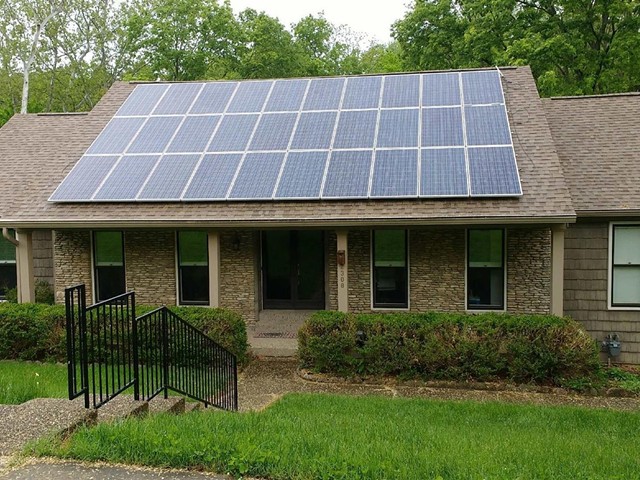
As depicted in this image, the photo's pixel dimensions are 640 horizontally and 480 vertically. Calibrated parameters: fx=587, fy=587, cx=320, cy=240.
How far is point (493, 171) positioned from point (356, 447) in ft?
23.8

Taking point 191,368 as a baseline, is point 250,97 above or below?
above

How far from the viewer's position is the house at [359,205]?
35.7 feet

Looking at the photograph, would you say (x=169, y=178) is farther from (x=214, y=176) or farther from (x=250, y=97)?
(x=250, y=97)

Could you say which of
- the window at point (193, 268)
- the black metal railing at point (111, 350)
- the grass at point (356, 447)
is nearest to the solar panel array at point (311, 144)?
the window at point (193, 268)

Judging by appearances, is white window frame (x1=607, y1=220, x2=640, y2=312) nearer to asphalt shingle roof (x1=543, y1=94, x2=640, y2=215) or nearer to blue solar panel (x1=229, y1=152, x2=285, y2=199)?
asphalt shingle roof (x1=543, y1=94, x2=640, y2=215)

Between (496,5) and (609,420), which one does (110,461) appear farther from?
(496,5)

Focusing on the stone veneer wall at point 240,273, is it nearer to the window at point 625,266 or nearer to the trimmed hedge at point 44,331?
the trimmed hedge at point 44,331

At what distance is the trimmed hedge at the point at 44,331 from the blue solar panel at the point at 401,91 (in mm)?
6372

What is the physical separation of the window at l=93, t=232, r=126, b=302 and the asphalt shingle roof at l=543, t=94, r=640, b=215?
9502 mm

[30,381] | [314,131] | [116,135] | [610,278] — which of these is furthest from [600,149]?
[30,381]

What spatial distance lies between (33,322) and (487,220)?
326 inches

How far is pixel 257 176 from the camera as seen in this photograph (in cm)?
1181

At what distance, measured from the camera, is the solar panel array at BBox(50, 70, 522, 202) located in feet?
36.8

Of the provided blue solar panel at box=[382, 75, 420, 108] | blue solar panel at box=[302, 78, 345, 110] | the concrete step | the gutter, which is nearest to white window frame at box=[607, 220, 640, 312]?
the gutter
